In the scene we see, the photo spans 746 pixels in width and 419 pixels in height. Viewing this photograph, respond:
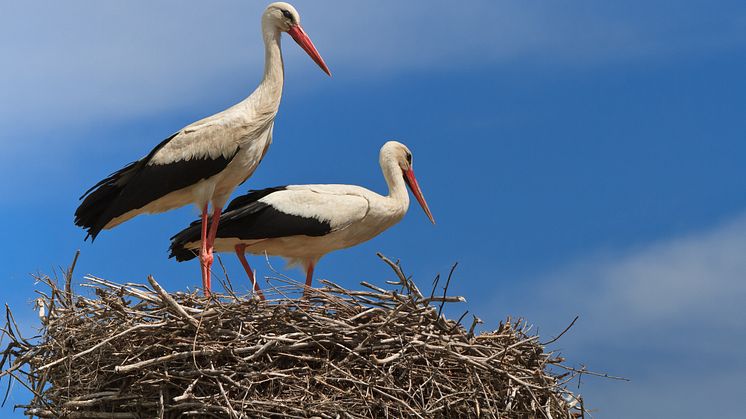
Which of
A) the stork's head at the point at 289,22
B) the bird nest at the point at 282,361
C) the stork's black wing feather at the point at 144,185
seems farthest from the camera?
the stork's head at the point at 289,22

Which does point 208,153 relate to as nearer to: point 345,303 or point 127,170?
point 127,170

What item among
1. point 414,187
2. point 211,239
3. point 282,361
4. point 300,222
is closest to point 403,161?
point 414,187

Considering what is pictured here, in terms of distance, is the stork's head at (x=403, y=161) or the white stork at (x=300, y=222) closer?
the white stork at (x=300, y=222)

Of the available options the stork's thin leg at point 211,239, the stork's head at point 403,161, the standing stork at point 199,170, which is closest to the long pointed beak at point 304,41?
the standing stork at point 199,170

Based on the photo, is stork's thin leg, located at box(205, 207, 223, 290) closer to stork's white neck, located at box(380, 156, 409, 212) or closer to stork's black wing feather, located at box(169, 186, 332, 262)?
stork's black wing feather, located at box(169, 186, 332, 262)

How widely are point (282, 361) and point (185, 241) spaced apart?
2.73 meters

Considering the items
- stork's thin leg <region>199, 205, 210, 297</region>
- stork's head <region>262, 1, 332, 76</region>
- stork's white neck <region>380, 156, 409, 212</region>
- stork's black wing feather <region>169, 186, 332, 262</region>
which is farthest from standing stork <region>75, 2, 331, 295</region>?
stork's white neck <region>380, 156, 409, 212</region>

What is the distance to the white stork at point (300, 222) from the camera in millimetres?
9211

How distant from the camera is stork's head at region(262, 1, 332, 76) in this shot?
30.8 feet

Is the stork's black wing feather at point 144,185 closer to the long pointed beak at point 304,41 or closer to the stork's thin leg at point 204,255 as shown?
the stork's thin leg at point 204,255

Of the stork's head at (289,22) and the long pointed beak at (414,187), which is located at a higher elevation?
the stork's head at (289,22)

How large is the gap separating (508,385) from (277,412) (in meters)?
1.45

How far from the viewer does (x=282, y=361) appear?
22.4 feet

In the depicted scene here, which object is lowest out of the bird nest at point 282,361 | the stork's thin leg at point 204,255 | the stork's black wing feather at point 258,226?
the bird nest at point 282,361
